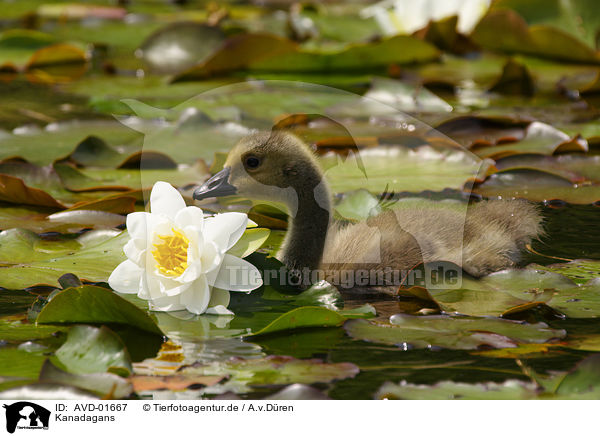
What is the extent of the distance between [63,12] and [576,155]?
5.60 metres

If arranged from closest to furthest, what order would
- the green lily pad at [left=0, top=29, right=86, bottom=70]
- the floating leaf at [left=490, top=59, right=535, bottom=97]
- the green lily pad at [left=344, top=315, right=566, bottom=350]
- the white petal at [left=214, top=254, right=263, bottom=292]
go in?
1. the green lily pad at [left=344, top=315, right=566, bottom=350]
2. the white petal at [left=214, top=254, right=263, bottom=292]
3. the floating leaf at [left=490, top=59, right=535, bottom=97]
4. the green lily pad at [left=0, top=29, right=86, bottom=70]

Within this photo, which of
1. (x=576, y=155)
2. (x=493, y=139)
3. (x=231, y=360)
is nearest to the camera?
(x=231, y=360)

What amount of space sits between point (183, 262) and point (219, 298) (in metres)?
0.14

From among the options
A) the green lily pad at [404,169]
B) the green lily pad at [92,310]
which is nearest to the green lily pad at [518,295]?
the green lily pad at [404,169]

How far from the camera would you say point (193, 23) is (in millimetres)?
5512

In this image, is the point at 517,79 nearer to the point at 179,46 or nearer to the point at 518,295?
the point at 179,46

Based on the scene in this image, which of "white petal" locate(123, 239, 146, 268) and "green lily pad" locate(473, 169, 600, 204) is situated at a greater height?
"green lily pad" locate(473, 169, 600, 204)

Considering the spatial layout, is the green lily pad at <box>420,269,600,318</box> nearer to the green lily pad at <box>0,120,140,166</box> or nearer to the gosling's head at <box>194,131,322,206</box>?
the gosling's head at <box>194,131,322,206</box>

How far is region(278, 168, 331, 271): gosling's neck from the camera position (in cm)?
246

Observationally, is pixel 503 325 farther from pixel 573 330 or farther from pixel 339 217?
pixel 339 217

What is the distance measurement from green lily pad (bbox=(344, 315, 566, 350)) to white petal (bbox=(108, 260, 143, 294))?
0.59m

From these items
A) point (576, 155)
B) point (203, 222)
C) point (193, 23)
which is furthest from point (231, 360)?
point (193, 23)

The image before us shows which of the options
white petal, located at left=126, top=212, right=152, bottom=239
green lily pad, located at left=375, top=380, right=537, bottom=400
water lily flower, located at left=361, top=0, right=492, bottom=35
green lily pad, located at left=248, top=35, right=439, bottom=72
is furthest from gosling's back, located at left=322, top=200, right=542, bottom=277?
water lily flower, located at left=361, top=0, right=492, bottom=35

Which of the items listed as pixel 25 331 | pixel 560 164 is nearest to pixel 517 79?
pixel 560 164
